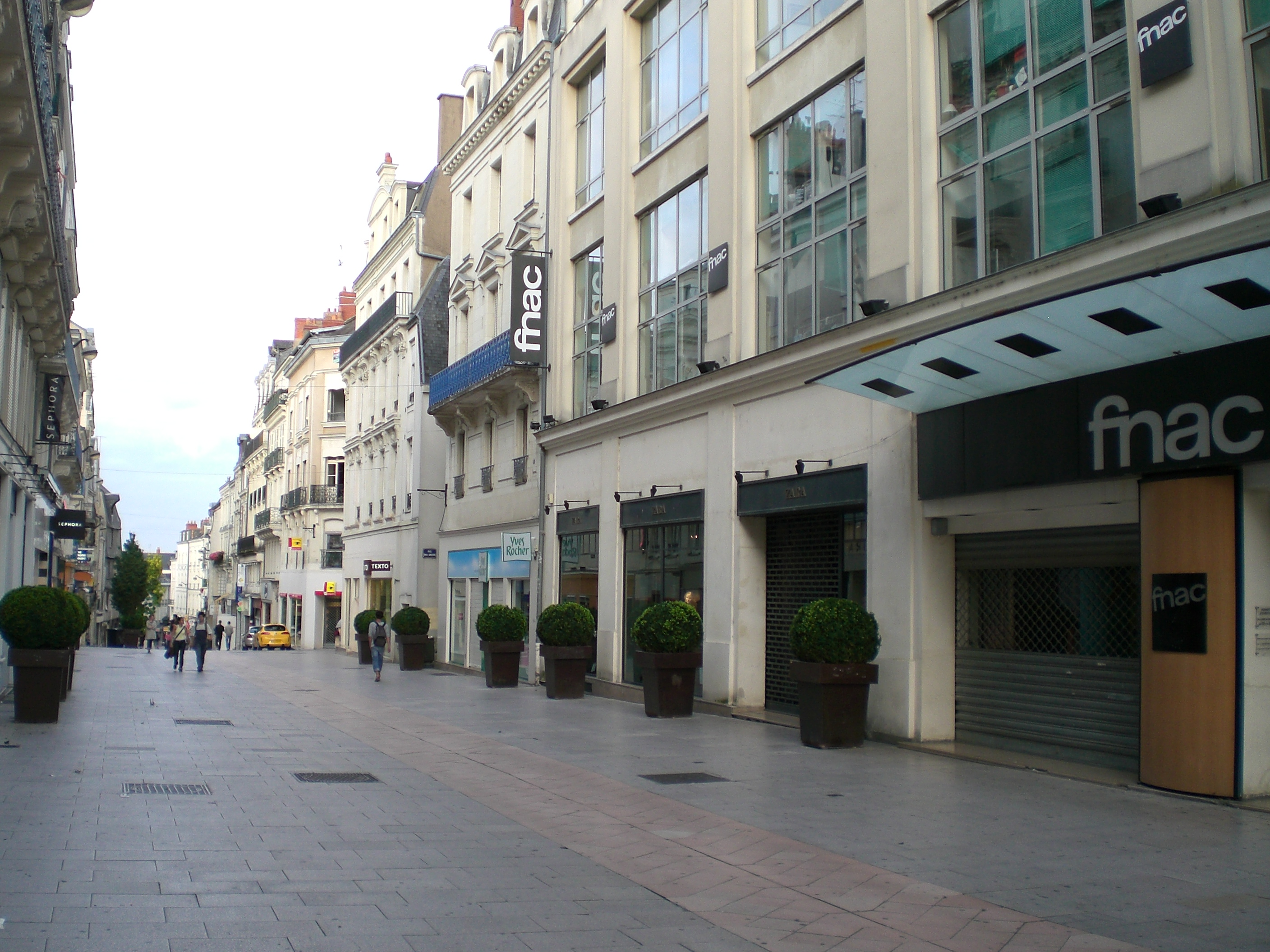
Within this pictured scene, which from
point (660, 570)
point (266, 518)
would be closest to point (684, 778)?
point (660, 570)

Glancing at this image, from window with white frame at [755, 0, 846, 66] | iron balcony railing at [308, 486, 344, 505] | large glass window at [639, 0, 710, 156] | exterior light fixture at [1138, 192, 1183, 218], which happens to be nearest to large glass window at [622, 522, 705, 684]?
large glass window at [639, 0, 710, 156]

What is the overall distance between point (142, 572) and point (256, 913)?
10310 cm

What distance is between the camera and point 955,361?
1147 cm

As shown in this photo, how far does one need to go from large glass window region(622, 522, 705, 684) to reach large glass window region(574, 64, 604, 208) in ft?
24.0

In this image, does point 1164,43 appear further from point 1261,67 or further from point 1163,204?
point 1163,204

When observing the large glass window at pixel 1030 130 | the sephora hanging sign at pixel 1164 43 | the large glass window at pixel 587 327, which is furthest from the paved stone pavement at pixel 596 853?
the large glass window at pixel 587 327

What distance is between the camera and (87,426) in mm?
69938

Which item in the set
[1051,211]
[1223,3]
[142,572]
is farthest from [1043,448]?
[142,572]

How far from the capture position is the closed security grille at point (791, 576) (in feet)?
53.7

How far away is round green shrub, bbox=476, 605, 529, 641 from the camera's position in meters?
23.8

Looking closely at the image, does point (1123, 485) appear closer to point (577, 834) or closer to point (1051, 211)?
point (1051, 211)

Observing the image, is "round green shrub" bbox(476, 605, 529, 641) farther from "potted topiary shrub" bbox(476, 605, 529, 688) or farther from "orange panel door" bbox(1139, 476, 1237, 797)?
"orange panel door" bbox(1139, 476, 1237, 797)

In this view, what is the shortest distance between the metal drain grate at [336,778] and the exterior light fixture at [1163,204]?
8533mm

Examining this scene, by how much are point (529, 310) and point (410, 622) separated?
10.7m
